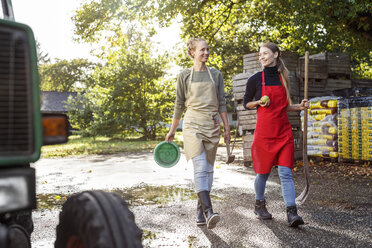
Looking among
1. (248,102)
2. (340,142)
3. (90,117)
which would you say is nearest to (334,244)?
(248,102)

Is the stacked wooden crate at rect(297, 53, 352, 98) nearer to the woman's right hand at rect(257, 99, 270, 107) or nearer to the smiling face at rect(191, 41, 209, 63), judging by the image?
the woman's right hand at rect(257, 99, 270, 107)

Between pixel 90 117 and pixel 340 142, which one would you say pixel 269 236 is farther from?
pixel 90 117

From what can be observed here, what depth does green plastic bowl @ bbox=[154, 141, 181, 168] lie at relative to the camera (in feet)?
17.1

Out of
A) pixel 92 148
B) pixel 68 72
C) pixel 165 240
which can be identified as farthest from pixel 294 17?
pixel 68 72

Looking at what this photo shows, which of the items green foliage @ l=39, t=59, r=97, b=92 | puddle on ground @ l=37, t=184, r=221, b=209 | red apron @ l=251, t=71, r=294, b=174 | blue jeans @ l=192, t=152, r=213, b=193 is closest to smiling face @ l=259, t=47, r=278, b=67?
red apron @ l=251, t=71, r=294, b=174

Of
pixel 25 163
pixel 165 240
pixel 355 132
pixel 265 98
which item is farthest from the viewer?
pixel 355 132

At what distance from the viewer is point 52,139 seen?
191 cm

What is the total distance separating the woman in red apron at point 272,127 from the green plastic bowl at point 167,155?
99 cm

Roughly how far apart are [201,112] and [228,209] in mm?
1611

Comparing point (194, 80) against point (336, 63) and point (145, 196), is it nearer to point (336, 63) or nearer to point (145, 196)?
point (145, 196)

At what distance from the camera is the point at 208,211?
421 cm

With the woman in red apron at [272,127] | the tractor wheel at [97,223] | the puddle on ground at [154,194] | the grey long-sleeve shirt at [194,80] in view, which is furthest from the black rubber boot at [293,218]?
the tractor wheel at [97,223]

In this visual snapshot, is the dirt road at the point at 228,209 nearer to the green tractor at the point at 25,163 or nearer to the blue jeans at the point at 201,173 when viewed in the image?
the blue jeans at the point at 201,173

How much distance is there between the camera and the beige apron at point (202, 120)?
15.0 feet
